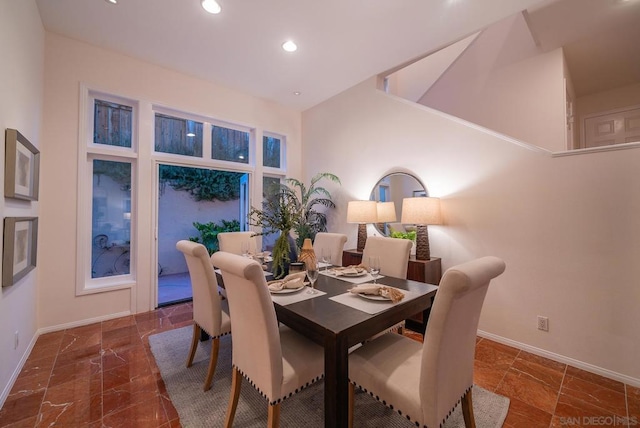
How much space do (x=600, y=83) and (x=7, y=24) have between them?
6.54 meters

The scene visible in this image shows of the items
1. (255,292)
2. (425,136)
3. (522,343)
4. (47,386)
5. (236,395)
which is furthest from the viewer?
(425,136)

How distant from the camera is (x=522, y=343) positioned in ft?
8.14

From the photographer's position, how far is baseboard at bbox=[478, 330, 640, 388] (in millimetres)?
1993

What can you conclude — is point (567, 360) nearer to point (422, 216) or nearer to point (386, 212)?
point (422, 216)

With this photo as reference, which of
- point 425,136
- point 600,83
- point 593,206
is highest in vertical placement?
point 600,83

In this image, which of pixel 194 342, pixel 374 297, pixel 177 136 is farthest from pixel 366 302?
pixel 177 136

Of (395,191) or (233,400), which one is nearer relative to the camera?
(233,400)

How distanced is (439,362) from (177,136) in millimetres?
4160

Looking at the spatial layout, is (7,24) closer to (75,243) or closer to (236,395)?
(75,243)

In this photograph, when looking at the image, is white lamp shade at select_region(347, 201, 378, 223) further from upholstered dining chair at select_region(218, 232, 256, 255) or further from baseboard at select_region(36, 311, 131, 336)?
baseboard at select_region(36, 311, 131, 336)

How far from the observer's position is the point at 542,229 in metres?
2.38

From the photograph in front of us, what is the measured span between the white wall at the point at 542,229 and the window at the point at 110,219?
3542mm

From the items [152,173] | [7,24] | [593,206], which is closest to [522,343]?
[593,206]

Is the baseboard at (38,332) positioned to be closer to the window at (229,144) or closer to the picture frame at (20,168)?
the picture frame at (20,168)
